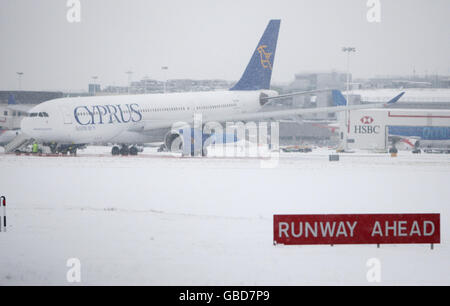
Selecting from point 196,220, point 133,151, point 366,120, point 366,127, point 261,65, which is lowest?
point 196,220

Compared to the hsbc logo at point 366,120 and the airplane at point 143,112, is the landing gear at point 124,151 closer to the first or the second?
the airplane at point 143,112

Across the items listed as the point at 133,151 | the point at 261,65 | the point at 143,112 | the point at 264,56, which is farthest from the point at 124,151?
the point at 264,56

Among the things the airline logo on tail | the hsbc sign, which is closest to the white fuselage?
the airline logo on tail

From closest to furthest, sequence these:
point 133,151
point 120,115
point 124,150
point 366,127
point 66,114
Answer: point 66,114 < point 120,115 < point 124,150 < point 133,151 < point 366,127

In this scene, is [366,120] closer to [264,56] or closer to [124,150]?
[264,56]

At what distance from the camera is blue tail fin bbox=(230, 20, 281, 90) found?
52250 mm

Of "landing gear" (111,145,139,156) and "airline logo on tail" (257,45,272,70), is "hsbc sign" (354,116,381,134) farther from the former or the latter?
"landing gear" (111,145,139,156)

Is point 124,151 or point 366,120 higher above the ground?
point 366,120

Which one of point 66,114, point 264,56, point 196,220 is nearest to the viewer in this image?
point 196,220

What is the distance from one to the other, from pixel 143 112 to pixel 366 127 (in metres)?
32.1

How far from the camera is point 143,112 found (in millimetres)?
44875

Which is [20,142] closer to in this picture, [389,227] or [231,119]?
[231,119]

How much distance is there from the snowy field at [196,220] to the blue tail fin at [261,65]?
15192 millimetres

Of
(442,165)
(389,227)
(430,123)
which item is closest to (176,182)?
(389,227)
